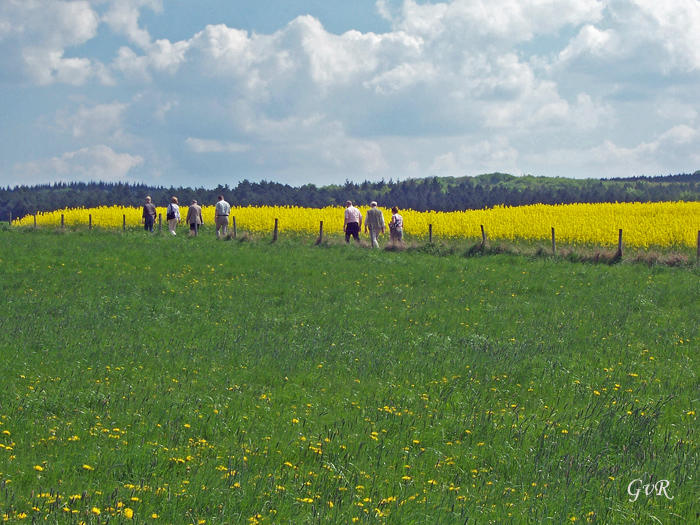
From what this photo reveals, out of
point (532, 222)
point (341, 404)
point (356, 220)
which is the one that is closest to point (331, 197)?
point (532, 222)

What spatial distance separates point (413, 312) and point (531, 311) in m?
3.27

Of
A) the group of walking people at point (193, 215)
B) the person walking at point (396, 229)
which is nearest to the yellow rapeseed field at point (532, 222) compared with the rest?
the group of walking people at point (193, 215)

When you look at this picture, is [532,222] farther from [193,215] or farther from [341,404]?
[341,404]

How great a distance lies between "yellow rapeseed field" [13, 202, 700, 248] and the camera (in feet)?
135

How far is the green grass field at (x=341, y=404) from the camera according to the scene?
6902mm

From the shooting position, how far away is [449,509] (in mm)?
6867

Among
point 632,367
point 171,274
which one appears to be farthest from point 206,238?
point 632,367

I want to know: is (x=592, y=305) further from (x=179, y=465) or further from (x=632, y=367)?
(x=179, y=465)

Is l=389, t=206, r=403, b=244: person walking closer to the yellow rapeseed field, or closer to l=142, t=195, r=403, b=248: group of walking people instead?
l=142, t=195, r=403, b=248: group of walking people
